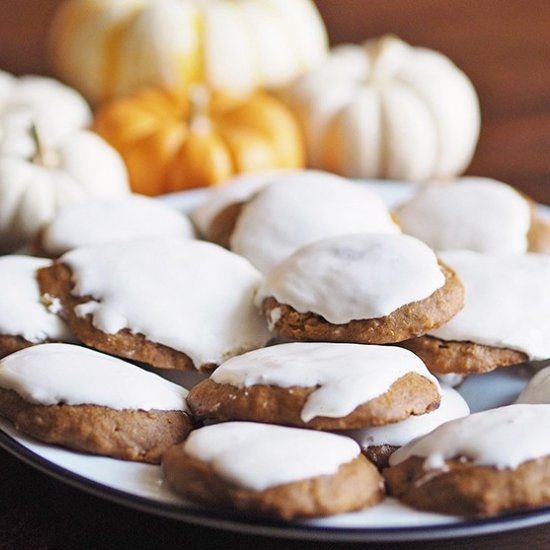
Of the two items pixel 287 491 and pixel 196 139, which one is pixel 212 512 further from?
pixel 196 139

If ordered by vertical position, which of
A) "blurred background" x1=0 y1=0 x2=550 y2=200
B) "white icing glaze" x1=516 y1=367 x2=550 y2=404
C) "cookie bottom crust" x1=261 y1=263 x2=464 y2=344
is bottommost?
"blurred background" x1=0 y1=0 x2=550 y2=200

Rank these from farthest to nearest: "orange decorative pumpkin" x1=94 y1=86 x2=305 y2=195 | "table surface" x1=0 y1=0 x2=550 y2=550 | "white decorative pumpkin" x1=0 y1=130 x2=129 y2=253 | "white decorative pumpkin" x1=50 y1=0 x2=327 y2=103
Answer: "white decorative pumpkin" x1=50 y1=0 x2=327 y2=103 < "orange decorative pumpkin" x1=94 y1=86 x2=305 y2=195 < "white decorative pumpkin" x1=0 y1=130 x2=129 y2=253 < "table surface" x1=0 y1=0 x2=550 y2=550

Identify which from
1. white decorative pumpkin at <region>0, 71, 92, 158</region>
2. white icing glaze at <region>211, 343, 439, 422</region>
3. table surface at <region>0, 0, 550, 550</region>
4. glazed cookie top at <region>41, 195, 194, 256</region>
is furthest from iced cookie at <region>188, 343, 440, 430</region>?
white decorative pumpkin at <region>0, 71, 92, 158</region>

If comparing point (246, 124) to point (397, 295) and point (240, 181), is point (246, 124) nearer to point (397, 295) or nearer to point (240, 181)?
point (240, 181)

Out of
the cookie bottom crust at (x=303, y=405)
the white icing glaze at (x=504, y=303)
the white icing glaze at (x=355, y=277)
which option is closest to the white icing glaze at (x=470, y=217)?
the white icing glaze at (x=504, y=303)

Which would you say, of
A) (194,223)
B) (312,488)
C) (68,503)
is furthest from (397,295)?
(194,223)

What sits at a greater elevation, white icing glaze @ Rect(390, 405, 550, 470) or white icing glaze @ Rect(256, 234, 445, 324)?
white icing glaze @ Rect(256, 234, 445, 324)

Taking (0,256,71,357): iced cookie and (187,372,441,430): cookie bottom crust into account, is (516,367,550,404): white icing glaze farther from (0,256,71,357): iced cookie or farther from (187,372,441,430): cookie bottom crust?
(0,256,71,357): iced cookie

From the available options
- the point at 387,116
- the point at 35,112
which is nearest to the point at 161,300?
the point at 35,112
